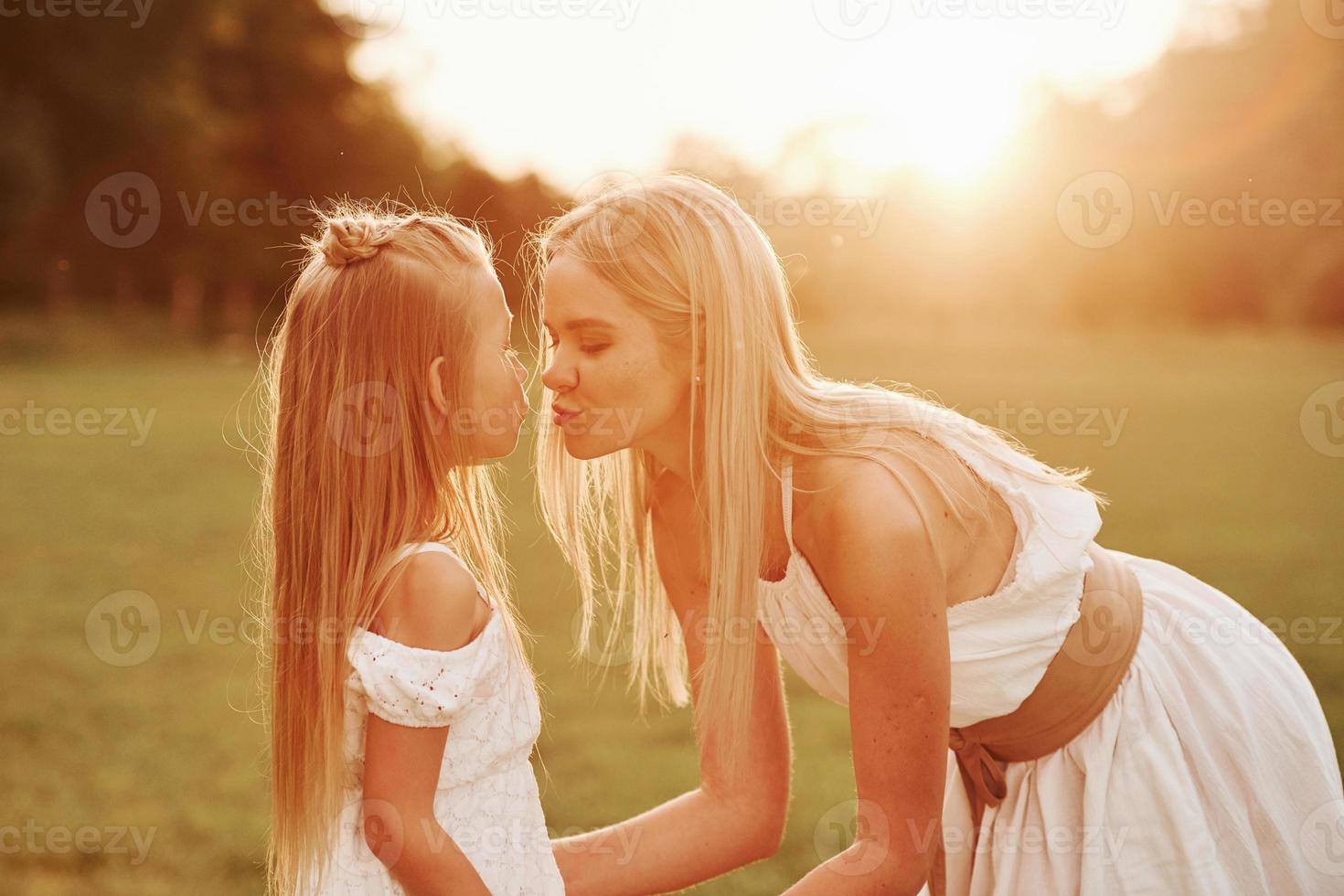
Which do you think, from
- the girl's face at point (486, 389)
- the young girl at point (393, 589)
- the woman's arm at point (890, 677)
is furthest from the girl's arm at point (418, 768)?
the woman's arm at point (890, 677)

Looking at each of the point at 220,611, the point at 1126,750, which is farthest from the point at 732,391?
the point at 220,611

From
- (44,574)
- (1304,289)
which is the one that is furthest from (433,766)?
(1304,289)

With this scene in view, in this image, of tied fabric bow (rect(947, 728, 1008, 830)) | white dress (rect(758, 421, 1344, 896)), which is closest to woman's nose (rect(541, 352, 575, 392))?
white dress (rect(758, 421, 1344, 896))

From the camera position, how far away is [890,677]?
228 centimetres

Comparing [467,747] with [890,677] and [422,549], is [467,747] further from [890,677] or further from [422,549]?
[890,677]

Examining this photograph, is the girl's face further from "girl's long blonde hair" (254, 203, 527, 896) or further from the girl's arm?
the girl's arm

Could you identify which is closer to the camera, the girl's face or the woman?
the woman

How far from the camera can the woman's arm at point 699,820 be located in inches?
108

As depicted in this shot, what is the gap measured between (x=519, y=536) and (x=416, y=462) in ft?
28.7

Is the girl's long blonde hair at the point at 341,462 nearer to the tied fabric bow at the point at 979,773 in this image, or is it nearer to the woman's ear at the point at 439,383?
→ the woman's ear at the point at 439,383

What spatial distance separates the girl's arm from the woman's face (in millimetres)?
A: 457

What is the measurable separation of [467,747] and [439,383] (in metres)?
0.73

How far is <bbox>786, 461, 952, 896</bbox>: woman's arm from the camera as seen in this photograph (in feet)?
7.41

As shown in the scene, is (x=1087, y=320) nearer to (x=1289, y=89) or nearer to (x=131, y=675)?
(x=1289, y=89)
